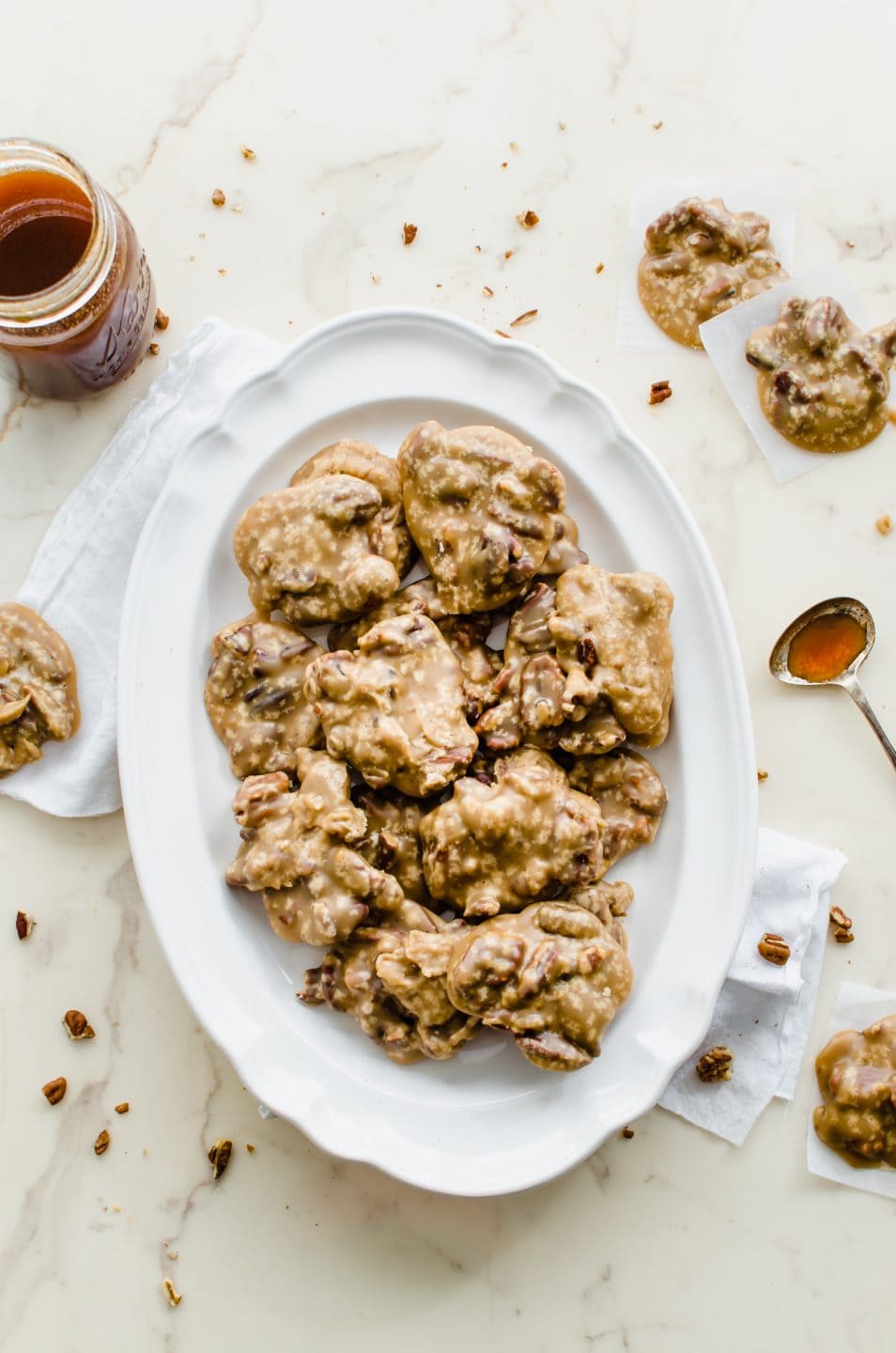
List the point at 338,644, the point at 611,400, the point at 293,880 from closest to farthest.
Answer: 1. the point at 293,880
2. the point at 338,644
3. the point at 611,400

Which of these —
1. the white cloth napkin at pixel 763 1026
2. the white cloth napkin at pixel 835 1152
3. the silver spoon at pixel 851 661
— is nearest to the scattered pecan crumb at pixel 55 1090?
the white cloth napkin at pixel 763 1026

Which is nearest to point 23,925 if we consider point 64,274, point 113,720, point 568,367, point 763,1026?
point 113,720

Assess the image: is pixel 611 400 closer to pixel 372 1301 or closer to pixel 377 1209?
pixel 377 1209

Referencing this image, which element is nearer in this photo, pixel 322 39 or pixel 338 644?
pixel 338 644

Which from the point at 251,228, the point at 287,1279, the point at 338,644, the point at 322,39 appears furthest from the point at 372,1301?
the point at 322,39

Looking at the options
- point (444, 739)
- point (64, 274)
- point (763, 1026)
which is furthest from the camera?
point (763, 1026)

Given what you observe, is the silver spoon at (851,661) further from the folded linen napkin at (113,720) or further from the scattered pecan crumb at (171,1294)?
the scattered pecan crumb at (171,1294)

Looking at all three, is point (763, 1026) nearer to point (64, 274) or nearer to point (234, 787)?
point (234, 787)
